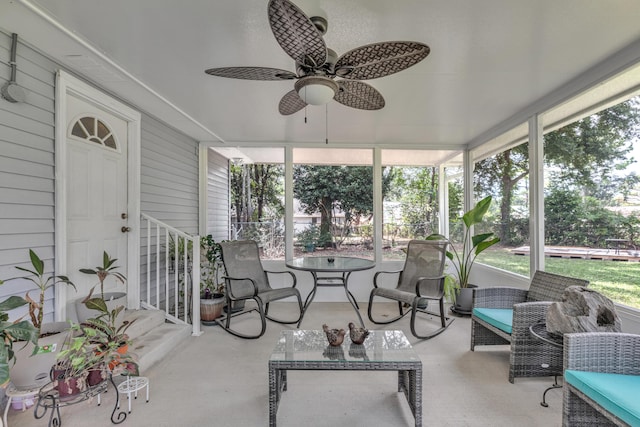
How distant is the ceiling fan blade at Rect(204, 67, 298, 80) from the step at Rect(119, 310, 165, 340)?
2.31 metres

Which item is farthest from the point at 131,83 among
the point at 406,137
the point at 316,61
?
the point at 406,137

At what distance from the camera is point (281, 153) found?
5023 mm

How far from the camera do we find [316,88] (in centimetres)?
179

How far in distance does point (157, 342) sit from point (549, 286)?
3591 mm

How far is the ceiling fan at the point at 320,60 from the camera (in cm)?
140

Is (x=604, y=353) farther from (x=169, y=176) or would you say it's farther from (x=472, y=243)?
(x=169, y=176)

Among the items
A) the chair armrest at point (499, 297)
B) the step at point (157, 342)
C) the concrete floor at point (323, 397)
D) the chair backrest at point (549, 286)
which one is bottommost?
the concrete floor at point (323, 397)

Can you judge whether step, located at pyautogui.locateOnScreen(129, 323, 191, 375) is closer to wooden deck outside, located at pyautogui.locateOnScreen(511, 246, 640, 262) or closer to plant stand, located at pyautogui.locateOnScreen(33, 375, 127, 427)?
plant stand, located at pyautogui.locateOnScreen(33, 375, 127, 427)

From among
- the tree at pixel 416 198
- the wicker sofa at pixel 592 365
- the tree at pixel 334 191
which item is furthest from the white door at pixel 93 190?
the tree at pixel 416 198

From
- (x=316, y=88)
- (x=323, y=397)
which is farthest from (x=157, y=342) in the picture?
(x=316, y=88)

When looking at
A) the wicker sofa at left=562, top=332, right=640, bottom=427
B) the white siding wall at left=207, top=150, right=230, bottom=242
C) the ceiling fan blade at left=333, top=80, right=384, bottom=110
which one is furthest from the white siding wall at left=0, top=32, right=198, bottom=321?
the wicker sofa at left=562, top=332, right=640, bottom=427

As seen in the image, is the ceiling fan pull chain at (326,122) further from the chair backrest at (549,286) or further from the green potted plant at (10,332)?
the green potted plant at (10,332)

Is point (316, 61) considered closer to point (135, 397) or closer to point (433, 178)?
point (135, 397)

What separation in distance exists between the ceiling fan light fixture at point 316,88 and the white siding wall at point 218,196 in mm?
3522
